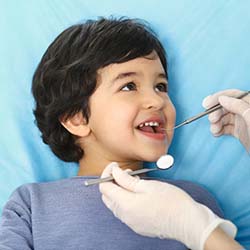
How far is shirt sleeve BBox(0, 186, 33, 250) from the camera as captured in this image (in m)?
1.36

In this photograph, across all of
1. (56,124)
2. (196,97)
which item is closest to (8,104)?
(56,124)

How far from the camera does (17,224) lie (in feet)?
4.65

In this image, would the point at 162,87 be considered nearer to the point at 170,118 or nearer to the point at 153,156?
the point at 170,118

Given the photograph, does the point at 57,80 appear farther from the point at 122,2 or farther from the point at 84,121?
the point at 122,2

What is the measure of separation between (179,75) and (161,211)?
2.22 ft

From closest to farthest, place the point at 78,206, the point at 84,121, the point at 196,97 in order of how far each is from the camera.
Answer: the point at 78,206 → the point at 84,121 → the point at 196,97

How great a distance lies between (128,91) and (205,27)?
1.32ft

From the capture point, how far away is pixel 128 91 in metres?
1.46

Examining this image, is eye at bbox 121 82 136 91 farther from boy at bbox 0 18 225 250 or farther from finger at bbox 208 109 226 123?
finger at bbox 208 109 226 123

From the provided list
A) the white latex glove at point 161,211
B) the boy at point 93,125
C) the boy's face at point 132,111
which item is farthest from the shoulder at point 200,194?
the white latex glove at point 161,211

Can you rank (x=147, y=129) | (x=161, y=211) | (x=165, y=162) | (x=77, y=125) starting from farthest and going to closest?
(x=77, y=125) < (x=147, y=129) < (x=165, y=162) < (x=161, y=211)

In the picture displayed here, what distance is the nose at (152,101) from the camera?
144cm

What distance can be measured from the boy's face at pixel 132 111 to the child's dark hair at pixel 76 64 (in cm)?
3

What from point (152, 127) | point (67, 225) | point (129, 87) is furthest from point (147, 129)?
point (67, 225)
